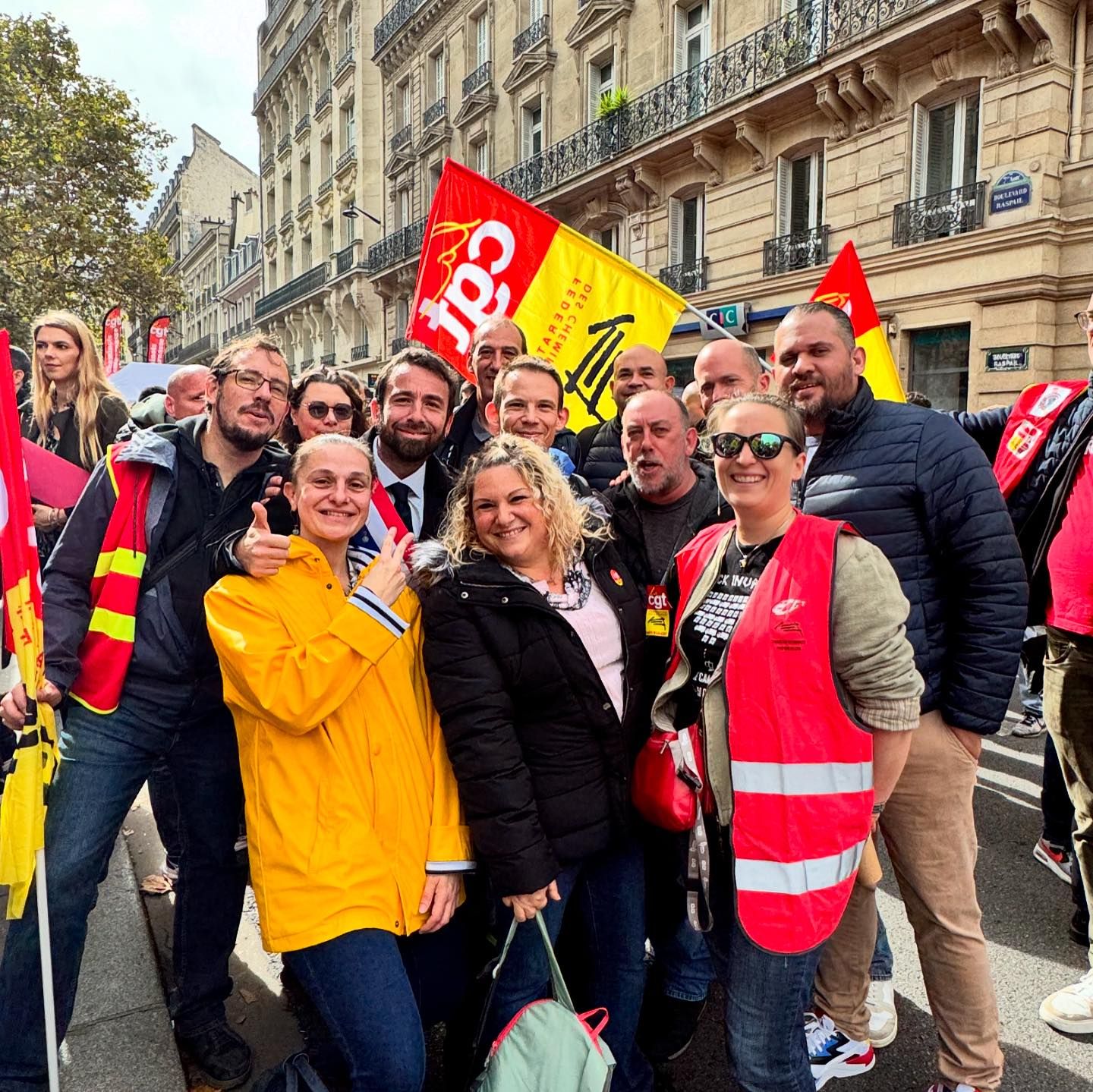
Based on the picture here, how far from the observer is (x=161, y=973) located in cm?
299

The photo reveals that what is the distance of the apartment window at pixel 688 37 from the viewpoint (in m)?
15.9

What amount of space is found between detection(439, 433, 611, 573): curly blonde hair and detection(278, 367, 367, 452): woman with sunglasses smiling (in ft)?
2.52

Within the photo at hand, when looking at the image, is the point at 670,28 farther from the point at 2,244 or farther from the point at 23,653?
the point at 23,653

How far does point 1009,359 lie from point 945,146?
3453 millimetres

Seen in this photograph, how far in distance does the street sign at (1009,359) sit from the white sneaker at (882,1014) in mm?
10427

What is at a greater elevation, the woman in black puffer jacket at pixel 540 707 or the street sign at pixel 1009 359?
the street sign at pixel 1009 359

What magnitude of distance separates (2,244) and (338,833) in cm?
2112

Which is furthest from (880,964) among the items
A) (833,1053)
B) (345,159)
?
(345,159)

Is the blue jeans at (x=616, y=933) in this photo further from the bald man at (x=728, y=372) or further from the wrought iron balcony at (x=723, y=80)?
the wrought iron balcony at (x=723, y=80)

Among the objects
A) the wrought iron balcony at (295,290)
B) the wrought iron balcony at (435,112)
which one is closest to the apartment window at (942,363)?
the wrought iron balcony at (435,112)

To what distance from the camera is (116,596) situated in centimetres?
235

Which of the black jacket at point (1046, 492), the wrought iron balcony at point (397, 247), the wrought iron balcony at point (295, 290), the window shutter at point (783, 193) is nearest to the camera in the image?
the black jacket at point (1046, 492)

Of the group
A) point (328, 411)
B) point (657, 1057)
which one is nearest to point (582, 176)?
point (328, 411)

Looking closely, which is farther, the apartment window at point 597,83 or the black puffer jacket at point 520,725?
the apartment window at point 597,83
